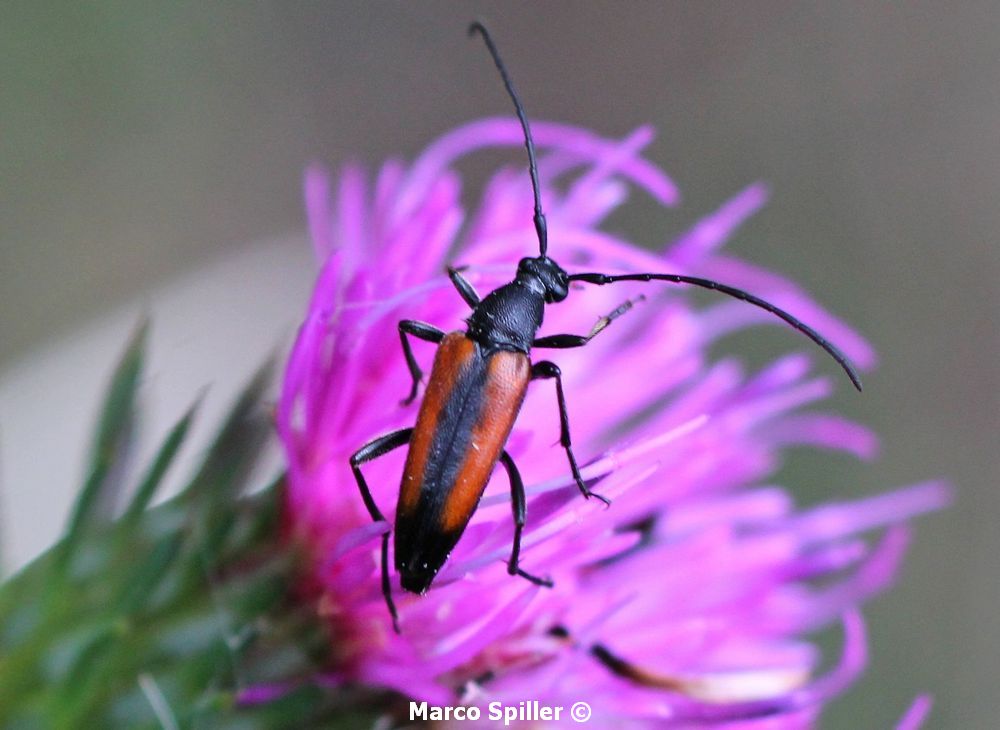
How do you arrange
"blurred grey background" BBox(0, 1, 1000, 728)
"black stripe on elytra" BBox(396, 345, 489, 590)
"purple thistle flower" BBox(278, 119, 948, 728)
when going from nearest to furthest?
1. "black stripe on elytra" BBox(396, 345, 489, 590)
2. "purple thistle flower" BBox(278, 119, 948, 728)
3. "blurred grey background" BBox(0, 1, 1000, 728)

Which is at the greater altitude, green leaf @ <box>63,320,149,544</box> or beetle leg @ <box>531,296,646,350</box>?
beetle leg @ <box>531,296,646,350</box>

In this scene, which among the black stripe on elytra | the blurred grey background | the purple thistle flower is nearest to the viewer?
the black stripe on elytra

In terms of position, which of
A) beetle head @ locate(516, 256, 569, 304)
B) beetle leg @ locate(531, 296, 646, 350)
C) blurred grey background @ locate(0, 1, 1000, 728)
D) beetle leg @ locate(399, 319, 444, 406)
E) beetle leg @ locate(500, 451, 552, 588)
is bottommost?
beetle leg @ locate(500, 451, 552, 588)

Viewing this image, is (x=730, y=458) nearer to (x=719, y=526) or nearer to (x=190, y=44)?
(x=719, y=526)

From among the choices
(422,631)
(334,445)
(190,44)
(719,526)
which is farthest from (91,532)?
(190,44)

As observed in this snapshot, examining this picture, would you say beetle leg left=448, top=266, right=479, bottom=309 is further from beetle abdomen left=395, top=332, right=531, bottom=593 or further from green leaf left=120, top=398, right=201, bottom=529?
green leaf left=120, top=398, right=201, bottom=529

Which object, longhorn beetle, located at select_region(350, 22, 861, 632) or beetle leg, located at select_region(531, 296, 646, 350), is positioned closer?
longhorn beetle, located at select_region(350, 22, 861, 632)

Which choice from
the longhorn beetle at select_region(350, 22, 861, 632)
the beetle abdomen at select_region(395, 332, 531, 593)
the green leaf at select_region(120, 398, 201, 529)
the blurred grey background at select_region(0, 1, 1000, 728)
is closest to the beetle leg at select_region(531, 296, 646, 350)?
the longhorn beetle at select_region(350, 22, 861, 632)

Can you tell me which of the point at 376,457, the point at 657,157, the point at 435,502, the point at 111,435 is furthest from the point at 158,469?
the point at 657,157
